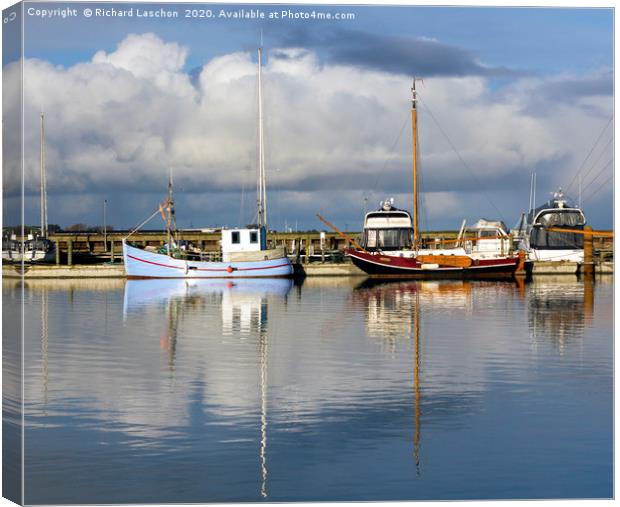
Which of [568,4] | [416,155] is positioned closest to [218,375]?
[568,4]

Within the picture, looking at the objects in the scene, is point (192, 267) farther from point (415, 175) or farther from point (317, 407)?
point (317, 407)

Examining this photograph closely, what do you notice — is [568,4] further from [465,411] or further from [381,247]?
[381,247]

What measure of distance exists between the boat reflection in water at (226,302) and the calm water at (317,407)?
0.59 feet

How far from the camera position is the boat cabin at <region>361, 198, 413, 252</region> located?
77812mm

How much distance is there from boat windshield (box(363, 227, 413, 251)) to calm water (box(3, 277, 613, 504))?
38.0m

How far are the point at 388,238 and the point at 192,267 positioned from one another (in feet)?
52.7

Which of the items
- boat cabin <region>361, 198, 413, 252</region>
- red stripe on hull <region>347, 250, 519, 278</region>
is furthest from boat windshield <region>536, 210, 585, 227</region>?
boat cabin <region>361, 198, 413, 252</region>

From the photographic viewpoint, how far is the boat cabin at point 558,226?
253ft

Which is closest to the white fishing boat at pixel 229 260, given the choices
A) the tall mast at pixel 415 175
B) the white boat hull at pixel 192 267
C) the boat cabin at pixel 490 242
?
the white boat hull at pixel 192 267

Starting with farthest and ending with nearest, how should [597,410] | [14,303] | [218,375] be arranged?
[218,375]
[597,410]
[14,303]

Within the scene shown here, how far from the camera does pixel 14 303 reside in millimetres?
13469

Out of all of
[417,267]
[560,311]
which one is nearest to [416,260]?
[417,267]

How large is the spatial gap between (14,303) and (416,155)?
202ft

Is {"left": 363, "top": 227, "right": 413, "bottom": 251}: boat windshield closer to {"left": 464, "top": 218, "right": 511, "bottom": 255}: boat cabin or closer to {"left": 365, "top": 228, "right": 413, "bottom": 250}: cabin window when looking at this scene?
{"left": 365, "top": 228, "right": 413, "bottom": 250}: cabin window
